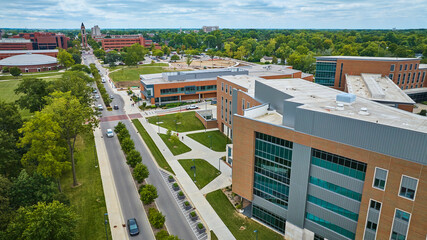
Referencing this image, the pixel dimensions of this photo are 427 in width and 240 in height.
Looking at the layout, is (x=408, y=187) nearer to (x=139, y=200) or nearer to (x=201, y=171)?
(x=201, y=171)

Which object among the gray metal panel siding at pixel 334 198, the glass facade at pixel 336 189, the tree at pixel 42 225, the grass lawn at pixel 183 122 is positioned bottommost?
the grass lawn at pixel 183 122

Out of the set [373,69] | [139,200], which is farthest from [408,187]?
[373,69]

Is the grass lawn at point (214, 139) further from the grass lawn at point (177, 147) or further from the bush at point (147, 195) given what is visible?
the bush at point (147, 195)

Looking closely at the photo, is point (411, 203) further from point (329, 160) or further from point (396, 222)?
point (329, 160)

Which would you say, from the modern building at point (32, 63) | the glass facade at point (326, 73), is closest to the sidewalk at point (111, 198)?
the glass facade at point (326, 73)

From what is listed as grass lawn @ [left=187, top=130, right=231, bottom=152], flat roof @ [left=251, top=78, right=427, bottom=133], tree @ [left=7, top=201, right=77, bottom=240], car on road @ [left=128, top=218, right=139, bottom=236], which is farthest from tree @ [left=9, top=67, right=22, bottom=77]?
flat roof @ [left=251, top=78, right=427, bottom=133]

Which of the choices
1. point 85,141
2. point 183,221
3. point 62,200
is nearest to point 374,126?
point 183,221

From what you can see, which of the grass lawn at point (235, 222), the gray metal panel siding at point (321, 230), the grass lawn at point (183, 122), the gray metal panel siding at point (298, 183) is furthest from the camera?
the grass lawn at point (183, 122)

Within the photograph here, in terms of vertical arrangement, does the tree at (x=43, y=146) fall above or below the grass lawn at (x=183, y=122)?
above
